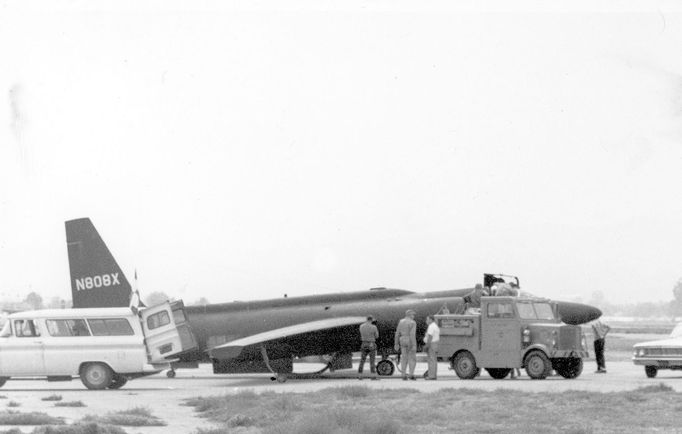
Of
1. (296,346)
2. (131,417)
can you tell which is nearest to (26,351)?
(296,346)

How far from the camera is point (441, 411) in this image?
62.8ft

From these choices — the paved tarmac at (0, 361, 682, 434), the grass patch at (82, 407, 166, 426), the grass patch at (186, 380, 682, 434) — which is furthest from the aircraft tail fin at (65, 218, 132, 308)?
the grass patch at (82, 407, 166, 426)

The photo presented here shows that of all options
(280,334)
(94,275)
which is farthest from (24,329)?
(94,275)

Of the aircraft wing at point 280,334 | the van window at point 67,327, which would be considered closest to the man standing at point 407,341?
the aircraft wing at point 280,334

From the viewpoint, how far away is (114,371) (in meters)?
27.6

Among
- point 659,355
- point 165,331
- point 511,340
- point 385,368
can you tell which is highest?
point 165,331

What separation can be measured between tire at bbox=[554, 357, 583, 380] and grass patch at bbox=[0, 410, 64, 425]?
1423 centimetres

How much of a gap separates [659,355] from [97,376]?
45.5 ft

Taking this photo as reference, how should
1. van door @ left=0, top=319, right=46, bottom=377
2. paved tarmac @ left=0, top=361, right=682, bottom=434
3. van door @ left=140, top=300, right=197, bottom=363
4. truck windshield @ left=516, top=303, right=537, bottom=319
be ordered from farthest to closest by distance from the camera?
truck windshield @ left=516, top=303, right=537, bottom=319
van door @ left=140, top=300, right=197, bottom=363
van door @ left=0, top=319, right=46, bottom=377
paved tarmac @ left=0, top=361, right=682, bottom=434

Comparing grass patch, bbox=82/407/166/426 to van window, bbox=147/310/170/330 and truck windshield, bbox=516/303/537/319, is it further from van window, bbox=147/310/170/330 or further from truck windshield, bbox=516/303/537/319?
truck windshield, bbox=516/303/537/319

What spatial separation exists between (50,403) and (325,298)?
39.7ft

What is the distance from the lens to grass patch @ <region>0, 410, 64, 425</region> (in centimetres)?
1788

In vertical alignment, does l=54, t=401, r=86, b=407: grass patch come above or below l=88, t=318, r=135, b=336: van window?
below

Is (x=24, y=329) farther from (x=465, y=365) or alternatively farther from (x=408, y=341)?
(x=465, y=365)
